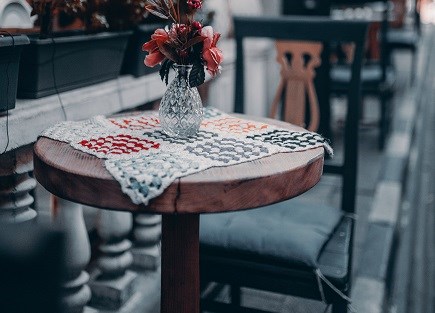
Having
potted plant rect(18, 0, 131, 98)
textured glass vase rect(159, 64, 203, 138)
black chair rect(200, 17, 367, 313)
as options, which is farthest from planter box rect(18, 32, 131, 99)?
black chair rect(200, 17, 367, 313)

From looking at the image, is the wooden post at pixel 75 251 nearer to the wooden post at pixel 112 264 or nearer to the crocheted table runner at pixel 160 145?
the wooden post at pixel 112 264

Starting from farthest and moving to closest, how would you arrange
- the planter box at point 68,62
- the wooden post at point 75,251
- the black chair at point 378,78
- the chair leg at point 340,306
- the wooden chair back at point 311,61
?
the black chair at point 378,78
the wooden chair back at point 311,61
the wooden post at point 75,251
the planter box at point 68,62
the chair leg at point 340,306

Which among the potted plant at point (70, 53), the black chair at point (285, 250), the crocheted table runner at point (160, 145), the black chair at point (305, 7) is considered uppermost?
the black chair at point (305, 7)

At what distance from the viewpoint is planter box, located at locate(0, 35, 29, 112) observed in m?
1.57

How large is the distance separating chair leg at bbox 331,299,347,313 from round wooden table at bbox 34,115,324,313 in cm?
40

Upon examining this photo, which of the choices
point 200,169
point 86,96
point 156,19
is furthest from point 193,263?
point 156,19

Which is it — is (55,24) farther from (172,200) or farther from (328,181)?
(328,181)

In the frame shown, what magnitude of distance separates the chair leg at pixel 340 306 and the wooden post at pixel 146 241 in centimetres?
105

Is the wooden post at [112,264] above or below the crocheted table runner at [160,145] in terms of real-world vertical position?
below

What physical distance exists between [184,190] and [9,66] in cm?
67

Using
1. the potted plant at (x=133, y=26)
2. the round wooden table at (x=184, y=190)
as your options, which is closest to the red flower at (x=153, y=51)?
the round wooden table at (x=184, y=190)

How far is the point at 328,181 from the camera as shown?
4.36 meters

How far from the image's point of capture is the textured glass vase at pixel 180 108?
1.58 m

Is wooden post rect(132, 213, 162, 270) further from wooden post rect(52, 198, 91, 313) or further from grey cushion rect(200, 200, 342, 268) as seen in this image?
grey cushion rect(200, 200, 342, 268)
